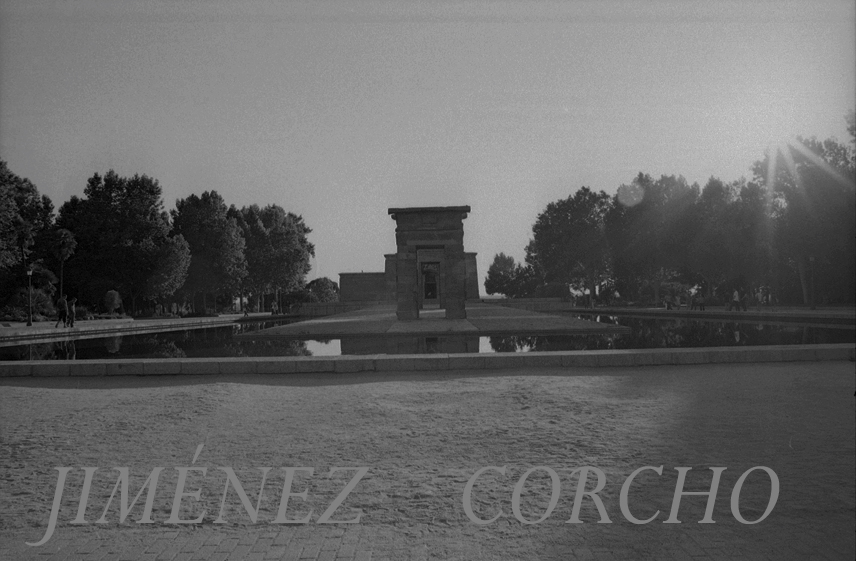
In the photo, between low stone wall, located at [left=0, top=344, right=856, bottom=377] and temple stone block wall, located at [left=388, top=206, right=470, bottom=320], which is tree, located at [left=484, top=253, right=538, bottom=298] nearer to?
temple stone block wall, located at [left=388, top=206, right=470, bottom=320]

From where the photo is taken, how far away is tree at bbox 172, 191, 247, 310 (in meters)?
49.4

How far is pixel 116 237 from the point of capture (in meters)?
43.0

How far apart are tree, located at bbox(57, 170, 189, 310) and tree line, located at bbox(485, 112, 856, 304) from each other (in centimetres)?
3542

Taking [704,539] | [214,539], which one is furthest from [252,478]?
[704,539]

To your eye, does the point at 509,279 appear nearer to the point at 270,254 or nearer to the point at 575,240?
the point at 575,240

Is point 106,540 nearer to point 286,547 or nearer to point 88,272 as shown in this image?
point 286,547

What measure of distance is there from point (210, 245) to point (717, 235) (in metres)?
37.6

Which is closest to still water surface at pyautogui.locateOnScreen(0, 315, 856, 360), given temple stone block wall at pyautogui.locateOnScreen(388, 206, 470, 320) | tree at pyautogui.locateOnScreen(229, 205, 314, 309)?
temple stone block wall at pyautogui.locateOnScreen(388, 206, 470, 320)

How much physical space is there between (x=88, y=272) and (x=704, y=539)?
4678cm

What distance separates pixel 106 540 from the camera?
3912mm

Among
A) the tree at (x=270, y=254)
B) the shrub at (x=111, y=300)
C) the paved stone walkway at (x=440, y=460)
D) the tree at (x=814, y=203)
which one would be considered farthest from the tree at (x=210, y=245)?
the paved stone walkway at (x=440, y=460)

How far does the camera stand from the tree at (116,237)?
140 feet

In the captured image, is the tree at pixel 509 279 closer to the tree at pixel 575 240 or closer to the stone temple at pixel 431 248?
the tree at pixel 575 240

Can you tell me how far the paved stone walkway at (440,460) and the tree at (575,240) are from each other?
51.9 meters
